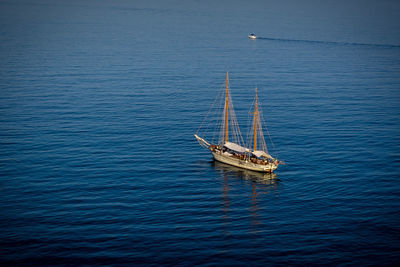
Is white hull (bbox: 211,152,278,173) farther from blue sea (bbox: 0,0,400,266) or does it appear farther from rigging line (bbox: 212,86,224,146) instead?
rigging line (bbox: 212,86,224,146)

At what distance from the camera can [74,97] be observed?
129125 millimetres

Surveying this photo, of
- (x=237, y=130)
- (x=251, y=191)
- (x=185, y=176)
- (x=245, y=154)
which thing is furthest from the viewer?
(x=237, y=130)

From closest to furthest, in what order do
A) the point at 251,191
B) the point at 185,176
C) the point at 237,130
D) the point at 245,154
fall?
the point at 251,191 < the point at 185,176 < the point at 245,154 < the point at 237,130

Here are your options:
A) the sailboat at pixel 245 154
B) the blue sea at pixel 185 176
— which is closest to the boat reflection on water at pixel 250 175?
the blue sea at pixel 185 176

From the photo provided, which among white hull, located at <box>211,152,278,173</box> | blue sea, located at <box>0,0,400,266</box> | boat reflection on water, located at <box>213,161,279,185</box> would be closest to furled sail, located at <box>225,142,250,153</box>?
white hull, located at <box>211,152,278,173</box>

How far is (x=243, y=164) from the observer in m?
86.6

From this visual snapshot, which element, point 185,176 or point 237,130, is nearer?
point 185,176

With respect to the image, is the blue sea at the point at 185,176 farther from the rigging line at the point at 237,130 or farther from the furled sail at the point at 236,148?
the furled sail at the point at 236,148

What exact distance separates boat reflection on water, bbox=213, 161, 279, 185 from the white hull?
751 mm

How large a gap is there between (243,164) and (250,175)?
115 inches

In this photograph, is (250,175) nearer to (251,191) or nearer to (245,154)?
(245,154)

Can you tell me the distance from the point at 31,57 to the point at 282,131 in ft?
397

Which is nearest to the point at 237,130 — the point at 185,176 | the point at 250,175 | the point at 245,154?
the point at 245,154

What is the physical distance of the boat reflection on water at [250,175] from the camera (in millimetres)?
82062
